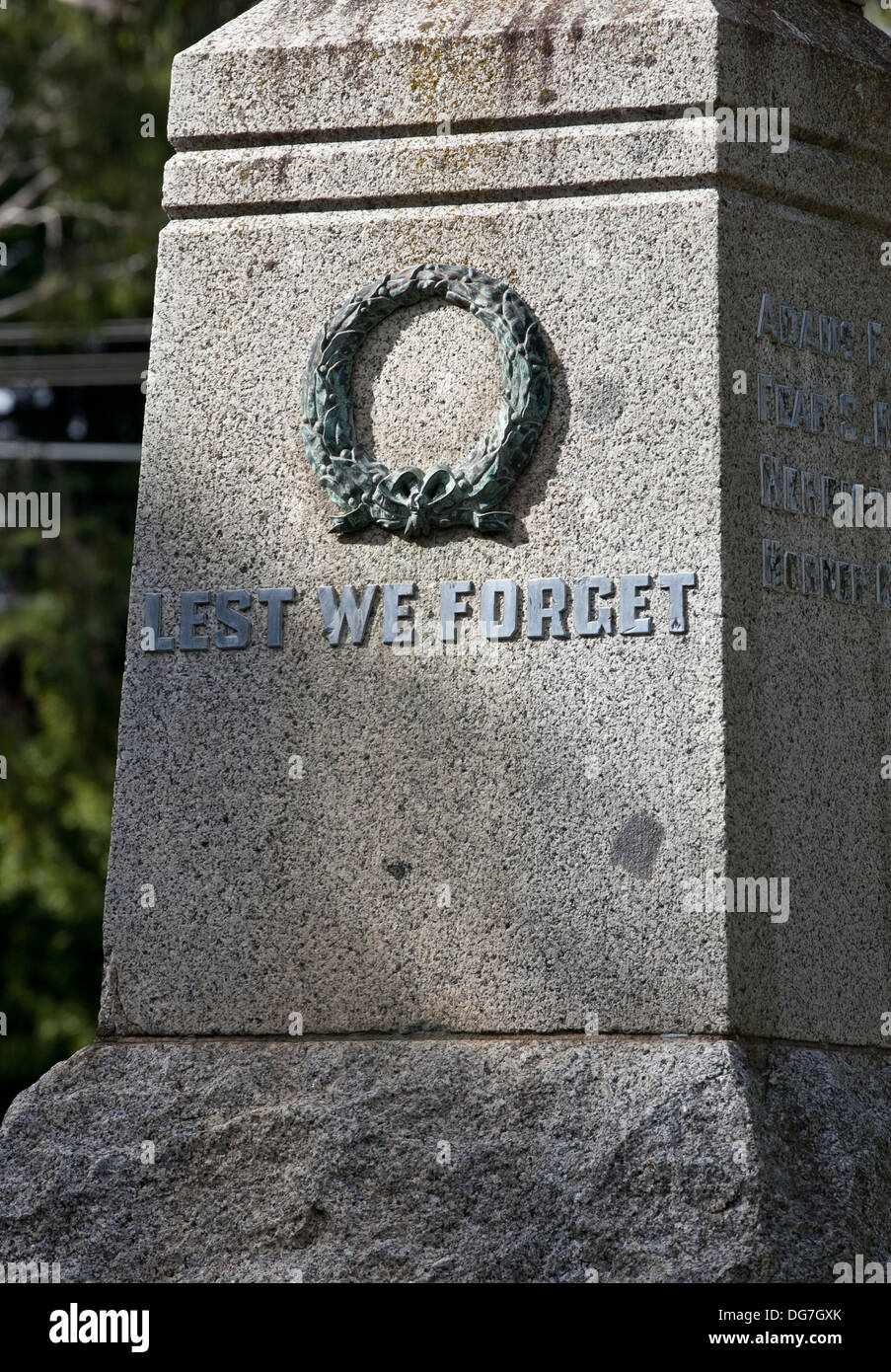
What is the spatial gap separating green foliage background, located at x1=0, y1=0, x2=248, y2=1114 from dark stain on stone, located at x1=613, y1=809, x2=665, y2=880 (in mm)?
8367

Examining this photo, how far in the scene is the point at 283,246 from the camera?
496 centimetres

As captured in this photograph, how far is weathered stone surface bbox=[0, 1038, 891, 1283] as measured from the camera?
165 inches

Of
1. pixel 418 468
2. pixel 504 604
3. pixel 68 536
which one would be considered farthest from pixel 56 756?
pixel 504 604

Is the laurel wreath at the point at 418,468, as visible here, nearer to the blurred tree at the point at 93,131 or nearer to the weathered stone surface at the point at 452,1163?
the weathered stone surface at the point at 452,1163

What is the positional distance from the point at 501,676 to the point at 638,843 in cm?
48

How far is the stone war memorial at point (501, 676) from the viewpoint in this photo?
439 cm

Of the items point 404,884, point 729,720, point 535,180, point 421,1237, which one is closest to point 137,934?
point 404,884

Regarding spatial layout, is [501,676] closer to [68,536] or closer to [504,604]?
[504,604]

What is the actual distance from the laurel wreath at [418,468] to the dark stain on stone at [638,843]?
2.33 ft

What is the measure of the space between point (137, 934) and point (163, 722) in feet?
1.57

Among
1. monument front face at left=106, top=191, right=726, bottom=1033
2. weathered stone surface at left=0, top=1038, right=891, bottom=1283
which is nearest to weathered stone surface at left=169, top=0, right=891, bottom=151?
monument front face at left=106, top=191, right=726, bottom=1033

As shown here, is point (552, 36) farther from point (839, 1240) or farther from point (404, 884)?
point (839, 1240)

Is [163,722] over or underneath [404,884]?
over

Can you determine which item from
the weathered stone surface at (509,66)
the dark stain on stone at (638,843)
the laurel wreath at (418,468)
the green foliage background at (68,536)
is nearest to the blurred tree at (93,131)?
the green foliage background at (68,536)
